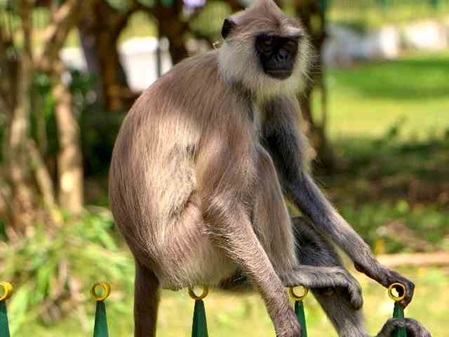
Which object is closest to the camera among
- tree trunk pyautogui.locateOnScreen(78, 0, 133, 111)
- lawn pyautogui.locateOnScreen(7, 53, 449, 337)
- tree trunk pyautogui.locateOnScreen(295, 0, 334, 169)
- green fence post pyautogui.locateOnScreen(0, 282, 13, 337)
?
green fence post pyautogui.locateOnScreen(0, 282, 13, 337)

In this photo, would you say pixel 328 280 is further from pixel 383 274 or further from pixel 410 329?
pixel 410 329

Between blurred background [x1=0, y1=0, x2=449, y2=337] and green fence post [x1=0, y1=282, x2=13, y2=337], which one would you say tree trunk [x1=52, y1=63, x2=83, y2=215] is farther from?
green fence post [x1=0, y1=282, x2=13, y2=337]

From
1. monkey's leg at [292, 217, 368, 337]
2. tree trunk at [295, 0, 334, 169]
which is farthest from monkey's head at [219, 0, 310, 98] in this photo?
tree trunk at [295, 0, 334, 169]

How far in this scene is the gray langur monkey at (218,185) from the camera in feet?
12.7

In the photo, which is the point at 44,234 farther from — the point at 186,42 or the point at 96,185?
the point at 186,42

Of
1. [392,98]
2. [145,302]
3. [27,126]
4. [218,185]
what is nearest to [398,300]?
[218,185]

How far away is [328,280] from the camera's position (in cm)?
388

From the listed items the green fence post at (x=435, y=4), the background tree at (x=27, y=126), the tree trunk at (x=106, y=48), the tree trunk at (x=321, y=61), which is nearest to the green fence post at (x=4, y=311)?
the background tree at (x=27, y=126)

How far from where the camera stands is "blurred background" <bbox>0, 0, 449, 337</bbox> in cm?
671

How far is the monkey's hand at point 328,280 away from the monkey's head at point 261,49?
0.66 metres

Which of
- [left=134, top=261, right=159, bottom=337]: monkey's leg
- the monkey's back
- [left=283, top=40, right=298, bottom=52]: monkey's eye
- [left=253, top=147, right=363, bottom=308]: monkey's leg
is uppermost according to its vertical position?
[left=283, top=40, right=298, bottom=52]: monkey's eye

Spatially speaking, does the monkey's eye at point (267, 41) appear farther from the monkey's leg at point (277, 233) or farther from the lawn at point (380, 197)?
the lawn at point (380, 197)

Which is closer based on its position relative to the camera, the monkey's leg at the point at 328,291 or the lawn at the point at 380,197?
the monkey's leg at the point at 328,291

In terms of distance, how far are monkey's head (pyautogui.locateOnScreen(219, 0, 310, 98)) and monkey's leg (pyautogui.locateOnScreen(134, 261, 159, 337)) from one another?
2.47ft
